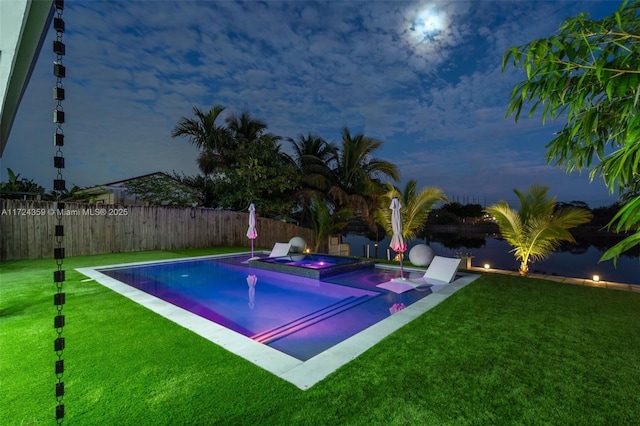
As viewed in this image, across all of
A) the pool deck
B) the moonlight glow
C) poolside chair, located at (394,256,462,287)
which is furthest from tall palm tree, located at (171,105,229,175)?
poolside chair, located at (394,256,462,287)

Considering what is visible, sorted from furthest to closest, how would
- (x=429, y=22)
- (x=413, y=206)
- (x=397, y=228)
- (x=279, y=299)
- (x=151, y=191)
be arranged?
(x=151, y=191) → (x=413, y=206) → (x=429, y=22) → (x=397, y=228) → (x=279, y=299)

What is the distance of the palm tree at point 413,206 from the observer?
405 inches

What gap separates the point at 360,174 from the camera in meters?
15.5

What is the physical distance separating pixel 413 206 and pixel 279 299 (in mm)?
6546

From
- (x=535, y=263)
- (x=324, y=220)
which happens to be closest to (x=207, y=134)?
(x=324, y=220)

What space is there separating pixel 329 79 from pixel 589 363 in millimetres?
17188

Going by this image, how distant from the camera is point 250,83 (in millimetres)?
16859

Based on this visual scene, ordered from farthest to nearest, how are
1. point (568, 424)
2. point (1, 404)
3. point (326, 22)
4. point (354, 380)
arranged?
point (326, 22)
point (354, 380)
point (1, 404)
point (568, 424)

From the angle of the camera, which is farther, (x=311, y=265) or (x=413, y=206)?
(x=413, y=206)

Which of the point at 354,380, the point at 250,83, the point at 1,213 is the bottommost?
the point at 354,380

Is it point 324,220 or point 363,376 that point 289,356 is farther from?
point 324,220

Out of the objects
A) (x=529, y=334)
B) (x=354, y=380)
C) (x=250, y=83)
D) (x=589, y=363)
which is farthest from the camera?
(x=250, y=83)

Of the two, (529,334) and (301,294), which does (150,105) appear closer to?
(301,294)

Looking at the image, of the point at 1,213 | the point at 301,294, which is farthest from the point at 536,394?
the point at 1,213
